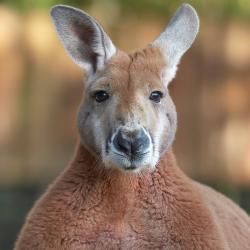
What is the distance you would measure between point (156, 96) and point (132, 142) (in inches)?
22.2

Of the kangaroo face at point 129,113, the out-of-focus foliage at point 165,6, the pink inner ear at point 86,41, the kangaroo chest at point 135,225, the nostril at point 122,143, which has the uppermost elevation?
→ the out-of-focus foliage at point 165,6

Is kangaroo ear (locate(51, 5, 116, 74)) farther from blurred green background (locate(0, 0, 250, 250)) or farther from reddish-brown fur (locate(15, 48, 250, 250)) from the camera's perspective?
blurred green background (locate(0, 0, 250, 250))

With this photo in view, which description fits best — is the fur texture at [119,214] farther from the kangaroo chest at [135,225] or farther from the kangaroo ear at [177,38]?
the kangaroo ear at [177,38]

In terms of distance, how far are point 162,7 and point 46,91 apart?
1843mm

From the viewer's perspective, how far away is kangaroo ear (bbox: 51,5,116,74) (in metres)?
7.20

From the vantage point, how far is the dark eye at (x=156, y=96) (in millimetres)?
6926

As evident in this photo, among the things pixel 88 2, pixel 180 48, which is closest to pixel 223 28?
pixel 88 2

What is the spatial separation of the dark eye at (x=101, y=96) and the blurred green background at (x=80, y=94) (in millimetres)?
7938

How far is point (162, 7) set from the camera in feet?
49.8

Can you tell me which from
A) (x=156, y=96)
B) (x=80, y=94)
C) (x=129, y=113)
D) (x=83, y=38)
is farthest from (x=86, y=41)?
(x=80, y=94)

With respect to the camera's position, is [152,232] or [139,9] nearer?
[152,232]

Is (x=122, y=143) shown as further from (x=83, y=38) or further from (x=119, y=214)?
(x=83, y=38)

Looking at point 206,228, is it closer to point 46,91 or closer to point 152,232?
point 152,232

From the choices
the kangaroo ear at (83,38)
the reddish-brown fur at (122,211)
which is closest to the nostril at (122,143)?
the reddish-brown fur at (122,211)
